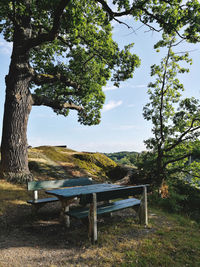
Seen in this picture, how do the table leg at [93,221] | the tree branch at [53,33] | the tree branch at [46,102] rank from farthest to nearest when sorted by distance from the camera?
the tree branch at [46,102]
the tree branch at [53,33]
the table leg at [93,221]

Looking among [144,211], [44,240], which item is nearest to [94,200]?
[44,240]

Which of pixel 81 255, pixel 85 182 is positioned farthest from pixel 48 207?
pixel 81 255

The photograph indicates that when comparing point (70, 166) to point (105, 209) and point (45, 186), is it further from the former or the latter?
point (105, 209)

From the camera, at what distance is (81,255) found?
3.47 meters

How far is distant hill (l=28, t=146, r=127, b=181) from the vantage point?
10.7 metres

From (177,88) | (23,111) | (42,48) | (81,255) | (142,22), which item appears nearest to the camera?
(81,255)

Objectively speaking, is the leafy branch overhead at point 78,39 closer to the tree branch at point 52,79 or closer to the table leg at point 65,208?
the tree branch at point 52,79

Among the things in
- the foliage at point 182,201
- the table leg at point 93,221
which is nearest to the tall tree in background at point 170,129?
the foliage at point 182,201

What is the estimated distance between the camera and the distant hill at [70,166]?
10721 millimetres

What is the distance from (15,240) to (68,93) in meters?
10.0

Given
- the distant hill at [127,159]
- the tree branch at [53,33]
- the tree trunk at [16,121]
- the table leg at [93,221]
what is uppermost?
the tree branch at [53,33]

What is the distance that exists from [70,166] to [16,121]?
15.8 ft

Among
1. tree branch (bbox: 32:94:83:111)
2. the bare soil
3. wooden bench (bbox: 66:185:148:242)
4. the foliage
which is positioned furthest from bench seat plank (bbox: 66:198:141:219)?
tree branch (bbox: 32:94:83:111)

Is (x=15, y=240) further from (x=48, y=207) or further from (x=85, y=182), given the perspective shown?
(x=85, y=182)
